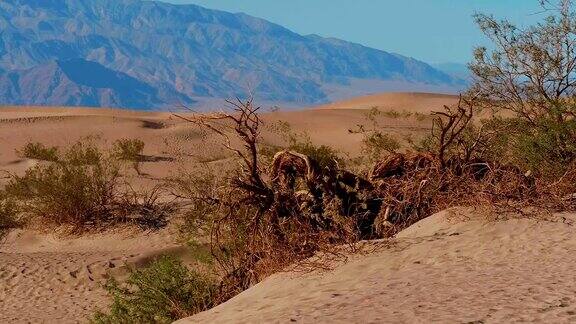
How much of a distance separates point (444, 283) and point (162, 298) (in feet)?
12.5

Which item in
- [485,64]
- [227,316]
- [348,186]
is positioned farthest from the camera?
[485,64]

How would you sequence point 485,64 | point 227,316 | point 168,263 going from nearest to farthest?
point 227,316
point 168,263
point 485,64

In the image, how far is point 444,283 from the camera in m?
6.37

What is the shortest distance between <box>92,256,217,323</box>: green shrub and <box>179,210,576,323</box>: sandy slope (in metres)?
1.27

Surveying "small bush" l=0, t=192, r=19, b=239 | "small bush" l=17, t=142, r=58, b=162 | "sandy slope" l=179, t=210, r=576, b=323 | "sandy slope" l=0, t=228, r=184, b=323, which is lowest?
"sandy slope" l=0, t=228, r=184, b=323

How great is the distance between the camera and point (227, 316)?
660 centimetres

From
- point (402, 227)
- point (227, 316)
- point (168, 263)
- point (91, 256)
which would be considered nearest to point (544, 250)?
point (402, 227)

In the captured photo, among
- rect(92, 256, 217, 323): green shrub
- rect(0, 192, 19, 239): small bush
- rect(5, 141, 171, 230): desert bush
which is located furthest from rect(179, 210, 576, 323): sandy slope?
rect(0, 192, 19, 239): small bush

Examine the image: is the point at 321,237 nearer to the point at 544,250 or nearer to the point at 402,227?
the point at 402,227

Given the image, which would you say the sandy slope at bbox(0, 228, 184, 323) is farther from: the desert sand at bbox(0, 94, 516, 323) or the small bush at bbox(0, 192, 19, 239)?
the small bush at bbox(0, 192, 19, 239)

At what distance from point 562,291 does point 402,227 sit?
3733mm

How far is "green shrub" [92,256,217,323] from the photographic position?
8.83m

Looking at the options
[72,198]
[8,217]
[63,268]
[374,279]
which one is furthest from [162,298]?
[8,217]

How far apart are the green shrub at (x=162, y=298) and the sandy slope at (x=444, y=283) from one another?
1.27m
